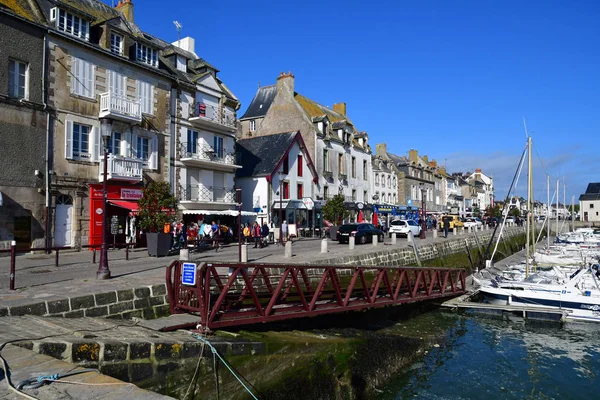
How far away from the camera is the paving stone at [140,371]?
580 cm

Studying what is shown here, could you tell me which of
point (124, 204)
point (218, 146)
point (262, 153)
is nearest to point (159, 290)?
point (124, 204)

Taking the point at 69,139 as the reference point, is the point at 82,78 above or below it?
above

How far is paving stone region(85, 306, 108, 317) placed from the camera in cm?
804

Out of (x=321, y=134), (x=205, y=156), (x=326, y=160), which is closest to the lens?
(x=205, y=156)

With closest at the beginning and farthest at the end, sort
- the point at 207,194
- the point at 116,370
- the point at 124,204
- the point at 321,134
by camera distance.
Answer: the point at 116,370
the point at 124,204
the point at 207,194
the point at 321,134

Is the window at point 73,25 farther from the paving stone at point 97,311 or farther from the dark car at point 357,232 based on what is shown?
the dark car at point 357,232

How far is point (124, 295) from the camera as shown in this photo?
8.65m

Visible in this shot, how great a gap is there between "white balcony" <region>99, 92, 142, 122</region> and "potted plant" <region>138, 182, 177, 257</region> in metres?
4.80

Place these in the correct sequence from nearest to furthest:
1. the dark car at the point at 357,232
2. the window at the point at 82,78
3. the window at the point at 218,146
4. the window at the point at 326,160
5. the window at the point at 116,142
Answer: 1. the window at the point at 82,78
2. the window at the point at 116,142
3. the dark car at the point at 357,232
4. the window at the point at 218,146
5. the window at the point at 326,160

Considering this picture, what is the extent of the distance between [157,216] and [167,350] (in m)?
11.6

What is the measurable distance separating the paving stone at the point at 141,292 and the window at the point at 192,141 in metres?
17.4

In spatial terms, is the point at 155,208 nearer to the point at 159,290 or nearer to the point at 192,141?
the point at 159,290

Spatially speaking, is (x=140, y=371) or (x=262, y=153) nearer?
(x=140, y=371)

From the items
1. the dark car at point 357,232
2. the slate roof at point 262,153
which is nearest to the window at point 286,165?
the slate roof at point 262,153
